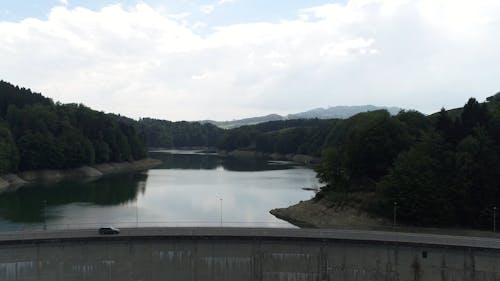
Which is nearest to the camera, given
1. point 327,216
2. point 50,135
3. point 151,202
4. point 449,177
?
point 449,177

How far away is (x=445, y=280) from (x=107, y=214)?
157ft

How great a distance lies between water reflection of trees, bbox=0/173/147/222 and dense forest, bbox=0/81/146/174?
11.1 m

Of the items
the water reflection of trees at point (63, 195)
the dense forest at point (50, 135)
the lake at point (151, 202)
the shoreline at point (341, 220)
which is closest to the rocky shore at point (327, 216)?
the shoreline at point (341, 220)

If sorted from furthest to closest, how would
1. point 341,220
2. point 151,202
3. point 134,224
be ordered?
point 151,202, point 341,220, point 134,224

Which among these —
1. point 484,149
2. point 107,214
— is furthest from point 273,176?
point 484,149

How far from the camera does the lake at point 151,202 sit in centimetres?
6191

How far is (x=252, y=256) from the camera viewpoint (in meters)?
36.6

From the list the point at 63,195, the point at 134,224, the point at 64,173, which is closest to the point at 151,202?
the point at 63,195

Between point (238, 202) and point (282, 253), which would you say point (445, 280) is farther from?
point (238, 202)

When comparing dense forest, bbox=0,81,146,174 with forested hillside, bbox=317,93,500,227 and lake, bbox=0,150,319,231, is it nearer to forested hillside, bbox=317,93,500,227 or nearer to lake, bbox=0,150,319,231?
lake, bbox=0,150,319,231

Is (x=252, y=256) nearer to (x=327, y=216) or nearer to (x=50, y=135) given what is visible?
(x=327, y=216)

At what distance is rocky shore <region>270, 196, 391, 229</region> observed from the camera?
5691 centimetres

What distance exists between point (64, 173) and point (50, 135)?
10431 millimetres

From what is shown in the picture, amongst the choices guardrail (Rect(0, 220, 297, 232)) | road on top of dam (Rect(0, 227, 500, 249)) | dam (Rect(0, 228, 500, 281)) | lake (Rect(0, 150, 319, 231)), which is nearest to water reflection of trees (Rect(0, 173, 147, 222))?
lake (Rect(0, 150, 319, 231))
